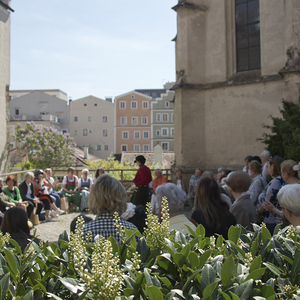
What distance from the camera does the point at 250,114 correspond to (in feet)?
42.4

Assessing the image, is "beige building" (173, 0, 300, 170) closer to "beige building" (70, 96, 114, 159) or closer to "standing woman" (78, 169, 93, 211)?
"standing woman" (78, 169, 93, 211)

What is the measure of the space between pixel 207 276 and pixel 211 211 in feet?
7.49

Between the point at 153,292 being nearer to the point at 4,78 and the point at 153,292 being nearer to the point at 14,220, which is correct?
the point at 14,220

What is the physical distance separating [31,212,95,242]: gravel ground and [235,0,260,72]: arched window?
340 inches

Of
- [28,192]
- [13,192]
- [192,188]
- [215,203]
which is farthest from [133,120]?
[215,203]

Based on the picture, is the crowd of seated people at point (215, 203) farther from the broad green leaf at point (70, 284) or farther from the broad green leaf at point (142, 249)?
the broad green leaf at point (70, 284)

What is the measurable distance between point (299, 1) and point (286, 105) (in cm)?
434

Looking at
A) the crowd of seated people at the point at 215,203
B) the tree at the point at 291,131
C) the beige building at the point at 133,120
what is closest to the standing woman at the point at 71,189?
the crowd of seated people at the point at 215,203

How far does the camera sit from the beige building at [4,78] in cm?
1530

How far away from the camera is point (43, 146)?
3428 cm

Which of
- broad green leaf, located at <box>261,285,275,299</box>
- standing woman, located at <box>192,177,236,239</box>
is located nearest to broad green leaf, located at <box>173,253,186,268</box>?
broad green leaf, located at <box>261,285,275,299</box>

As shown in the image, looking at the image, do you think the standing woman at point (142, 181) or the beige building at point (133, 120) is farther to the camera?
the beige building at point (133, 120)

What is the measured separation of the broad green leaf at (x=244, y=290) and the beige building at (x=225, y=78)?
11.5m

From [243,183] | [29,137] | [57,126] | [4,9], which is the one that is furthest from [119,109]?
[243,183]
